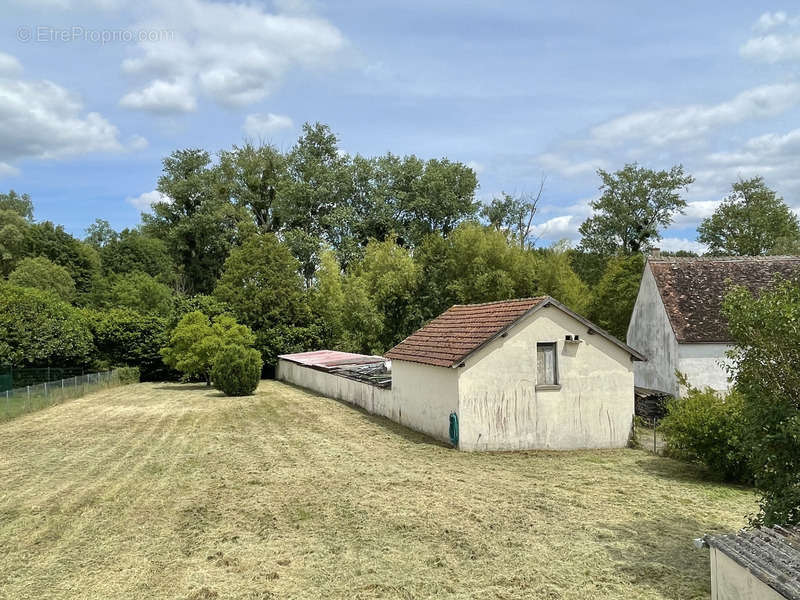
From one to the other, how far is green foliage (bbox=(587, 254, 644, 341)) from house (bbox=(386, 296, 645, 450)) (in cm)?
2093

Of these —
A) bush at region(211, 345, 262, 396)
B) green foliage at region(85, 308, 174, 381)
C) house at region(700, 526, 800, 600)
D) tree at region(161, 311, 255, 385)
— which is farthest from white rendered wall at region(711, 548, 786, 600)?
green foliage at region(85, 308, 174, 381)

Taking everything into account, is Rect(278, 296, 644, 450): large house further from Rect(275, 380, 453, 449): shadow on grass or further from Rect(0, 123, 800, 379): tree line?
Rect(0, 123, 800, 379): tree line

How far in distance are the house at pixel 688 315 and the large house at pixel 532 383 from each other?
981 cm

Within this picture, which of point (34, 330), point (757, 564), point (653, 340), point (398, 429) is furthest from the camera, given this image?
point (34, 330)

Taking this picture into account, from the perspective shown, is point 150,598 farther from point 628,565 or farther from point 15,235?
point 15,235

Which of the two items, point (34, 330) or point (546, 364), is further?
point (34, 330)

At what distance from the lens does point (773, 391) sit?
9.10 metres

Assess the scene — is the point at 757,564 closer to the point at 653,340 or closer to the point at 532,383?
the point at 532,383

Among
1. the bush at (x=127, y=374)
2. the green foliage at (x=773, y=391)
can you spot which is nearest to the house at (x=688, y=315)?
the green foliage at (x=773, y=391)

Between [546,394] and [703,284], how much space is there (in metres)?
15.6

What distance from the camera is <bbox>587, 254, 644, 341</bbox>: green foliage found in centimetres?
4016

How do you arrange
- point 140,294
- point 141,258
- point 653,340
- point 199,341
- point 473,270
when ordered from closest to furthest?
point 653,340 → point 199,341 → point 473,270 → point 140,294 → point 141,258

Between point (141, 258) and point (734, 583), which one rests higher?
point (141, 258)

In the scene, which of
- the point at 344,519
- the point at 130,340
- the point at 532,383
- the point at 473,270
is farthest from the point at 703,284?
the point at 130,340
